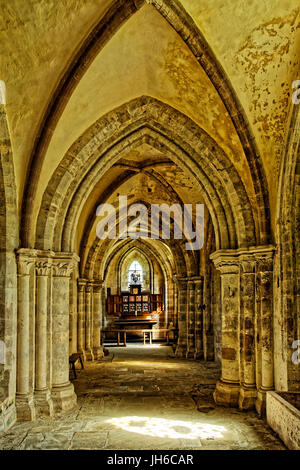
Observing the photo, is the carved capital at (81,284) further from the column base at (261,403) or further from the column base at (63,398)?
the column base at (261,403)

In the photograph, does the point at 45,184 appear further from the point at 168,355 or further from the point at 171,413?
the point at 168,355

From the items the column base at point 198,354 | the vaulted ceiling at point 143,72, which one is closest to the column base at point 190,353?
the column base at point 198,354

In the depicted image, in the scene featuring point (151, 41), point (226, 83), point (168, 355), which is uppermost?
point (151, 41)

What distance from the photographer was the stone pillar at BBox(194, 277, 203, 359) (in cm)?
1259

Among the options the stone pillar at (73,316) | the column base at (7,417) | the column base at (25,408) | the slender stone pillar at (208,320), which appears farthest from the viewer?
the slender stone pillar at (208,320)

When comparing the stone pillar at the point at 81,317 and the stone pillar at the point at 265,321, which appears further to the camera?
the stone pillar at the point at 81,317

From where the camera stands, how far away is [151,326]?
2048 centimetres

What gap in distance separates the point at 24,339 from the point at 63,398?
1196 mm

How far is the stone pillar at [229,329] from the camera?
6980mm

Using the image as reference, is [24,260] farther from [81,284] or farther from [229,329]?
[81,284]

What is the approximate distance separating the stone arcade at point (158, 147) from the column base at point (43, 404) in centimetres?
2

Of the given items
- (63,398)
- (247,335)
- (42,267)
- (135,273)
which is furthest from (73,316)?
(135,273)
